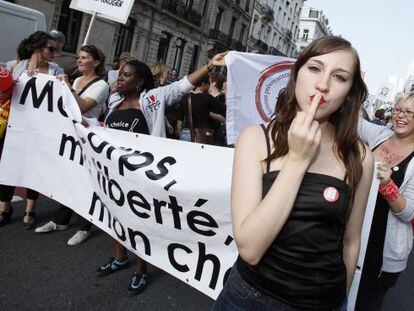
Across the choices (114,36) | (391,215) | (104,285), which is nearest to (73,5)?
(104,285)

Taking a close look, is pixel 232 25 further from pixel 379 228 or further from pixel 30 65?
pixel 379 228

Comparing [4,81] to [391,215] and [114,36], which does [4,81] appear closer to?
[391,215]

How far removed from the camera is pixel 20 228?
3807mm

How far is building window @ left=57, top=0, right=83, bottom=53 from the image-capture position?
17562mm

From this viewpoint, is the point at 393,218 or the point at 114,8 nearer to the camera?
the point at 393,218

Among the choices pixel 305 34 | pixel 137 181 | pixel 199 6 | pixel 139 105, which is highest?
pixel 305 34

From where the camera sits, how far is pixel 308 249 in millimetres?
1293

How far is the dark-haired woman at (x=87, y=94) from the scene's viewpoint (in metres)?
3.61

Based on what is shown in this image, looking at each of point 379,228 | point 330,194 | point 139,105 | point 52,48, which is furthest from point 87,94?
point 330,194

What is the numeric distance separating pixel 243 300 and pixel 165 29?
26.1m

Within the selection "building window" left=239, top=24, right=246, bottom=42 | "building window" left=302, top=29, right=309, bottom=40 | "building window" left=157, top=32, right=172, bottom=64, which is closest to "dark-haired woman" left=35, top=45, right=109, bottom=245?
"building window" left=157, top=32, right=172, bottom=64

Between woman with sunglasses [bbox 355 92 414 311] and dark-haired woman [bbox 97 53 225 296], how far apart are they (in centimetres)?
139

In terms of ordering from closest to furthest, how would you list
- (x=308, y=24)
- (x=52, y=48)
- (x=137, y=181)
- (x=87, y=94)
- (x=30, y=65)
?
(x=137, y=181)
(x=87, y=94)
(x=30, y=65)
(x=52, y=48)
(x=308, y=24)

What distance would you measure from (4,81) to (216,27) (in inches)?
1273
